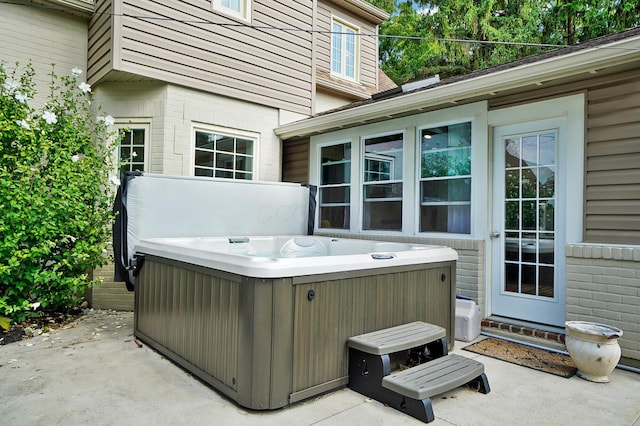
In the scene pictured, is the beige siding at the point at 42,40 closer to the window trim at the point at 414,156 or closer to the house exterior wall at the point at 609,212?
the window trim at the point at 414,156

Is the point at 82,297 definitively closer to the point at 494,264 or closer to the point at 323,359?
the point at 323,359

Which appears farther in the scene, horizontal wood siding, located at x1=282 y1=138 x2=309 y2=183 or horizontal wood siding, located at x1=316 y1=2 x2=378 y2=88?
horizontal wood siding, located at x1=316 y1=2 x2=378 y2=88

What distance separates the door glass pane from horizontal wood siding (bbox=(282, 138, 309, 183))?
9.60ft

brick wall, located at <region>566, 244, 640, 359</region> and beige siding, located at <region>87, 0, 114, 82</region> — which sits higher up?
beige siding, located at <region>87, 0, 114, 82</region>

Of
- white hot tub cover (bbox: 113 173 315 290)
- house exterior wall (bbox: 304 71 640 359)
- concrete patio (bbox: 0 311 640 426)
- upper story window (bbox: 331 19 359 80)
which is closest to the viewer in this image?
concrete patio (bbox: 0 311 640 426)

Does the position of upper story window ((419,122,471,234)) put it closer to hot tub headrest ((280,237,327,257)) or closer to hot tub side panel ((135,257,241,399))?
hot tub headrest ((280,237,327,257))

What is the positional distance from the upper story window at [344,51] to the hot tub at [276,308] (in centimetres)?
554

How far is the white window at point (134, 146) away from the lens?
5203mm

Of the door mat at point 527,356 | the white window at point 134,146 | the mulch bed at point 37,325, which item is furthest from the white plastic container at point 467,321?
the white window at point 134,146

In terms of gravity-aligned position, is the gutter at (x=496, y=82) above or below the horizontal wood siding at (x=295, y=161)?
above

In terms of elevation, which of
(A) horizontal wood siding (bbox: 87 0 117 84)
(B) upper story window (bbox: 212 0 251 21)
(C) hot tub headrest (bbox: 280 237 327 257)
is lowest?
(C) hot tub headrest (bbox: 280 237 327 257)

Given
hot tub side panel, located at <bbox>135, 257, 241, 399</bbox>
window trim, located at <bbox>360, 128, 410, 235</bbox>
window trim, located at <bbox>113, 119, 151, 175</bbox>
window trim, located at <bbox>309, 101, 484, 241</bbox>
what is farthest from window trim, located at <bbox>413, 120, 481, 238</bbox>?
window trim, located at <bbox>113, 119, 151, 175</bbox>

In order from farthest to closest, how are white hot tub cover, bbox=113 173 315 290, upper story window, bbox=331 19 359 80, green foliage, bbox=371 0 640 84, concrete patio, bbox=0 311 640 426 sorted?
1. green foliage, bbox=371 0 640 84
2. upper story window, bbox=331 19 359 80
3. white hot tub cover, bbox=113 173 315 290
4. concrete patio, bbox=0 311 640 426

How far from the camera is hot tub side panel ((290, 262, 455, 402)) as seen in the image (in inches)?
98.0
